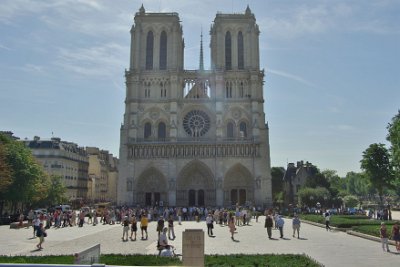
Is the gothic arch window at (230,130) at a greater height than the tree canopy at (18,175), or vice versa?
the gothic arch window at (230,130)

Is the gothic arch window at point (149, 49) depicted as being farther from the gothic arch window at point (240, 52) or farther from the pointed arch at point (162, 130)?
the gothic arch window at point (240, 52)

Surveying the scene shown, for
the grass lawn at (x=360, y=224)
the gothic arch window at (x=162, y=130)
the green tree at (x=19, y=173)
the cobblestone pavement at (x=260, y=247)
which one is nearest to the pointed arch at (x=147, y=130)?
the gothic arch window at (x=162, y=130)

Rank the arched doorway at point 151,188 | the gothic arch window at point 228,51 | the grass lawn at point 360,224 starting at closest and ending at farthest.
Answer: the grass lawn at point 360,224, the arched doorway at point 151,188, the gothic arch window at point 228,51

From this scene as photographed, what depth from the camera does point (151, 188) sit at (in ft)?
193

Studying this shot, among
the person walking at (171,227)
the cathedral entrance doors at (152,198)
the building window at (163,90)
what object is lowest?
the person walking at (171,227)

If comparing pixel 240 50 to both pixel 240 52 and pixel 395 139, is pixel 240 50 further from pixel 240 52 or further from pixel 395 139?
pixel 395 139

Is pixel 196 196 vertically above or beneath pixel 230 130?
beneath

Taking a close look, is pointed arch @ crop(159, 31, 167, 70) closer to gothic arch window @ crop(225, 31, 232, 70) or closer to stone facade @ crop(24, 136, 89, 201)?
gothic arch window @ crop(225, 31, 232, 70)

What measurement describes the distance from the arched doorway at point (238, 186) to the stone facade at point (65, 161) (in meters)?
23.0

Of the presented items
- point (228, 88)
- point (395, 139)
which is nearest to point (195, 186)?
point (228, 88)

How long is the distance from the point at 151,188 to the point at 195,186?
19.6ft

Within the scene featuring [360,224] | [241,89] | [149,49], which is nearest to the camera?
[360,224]

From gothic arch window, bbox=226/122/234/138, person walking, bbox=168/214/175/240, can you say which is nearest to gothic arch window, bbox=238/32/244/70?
gothic arch window, bbox=226/122/234/138

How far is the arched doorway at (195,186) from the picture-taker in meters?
57.7
